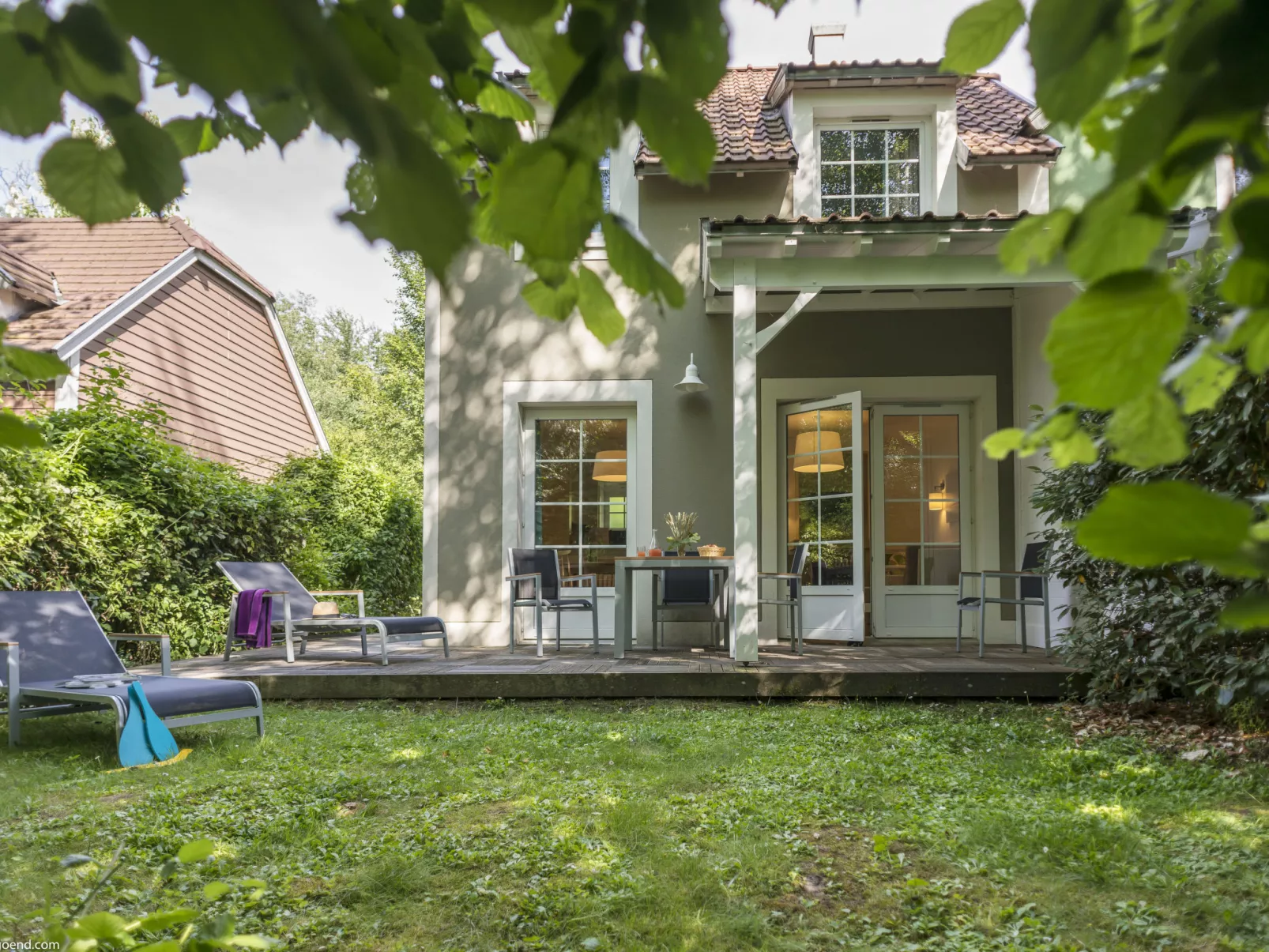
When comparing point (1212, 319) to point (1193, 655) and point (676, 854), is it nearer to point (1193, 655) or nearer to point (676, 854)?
point (1193, 655)

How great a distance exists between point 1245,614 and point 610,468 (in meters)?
7.44

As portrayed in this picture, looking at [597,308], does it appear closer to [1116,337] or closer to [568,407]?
[1116,337]

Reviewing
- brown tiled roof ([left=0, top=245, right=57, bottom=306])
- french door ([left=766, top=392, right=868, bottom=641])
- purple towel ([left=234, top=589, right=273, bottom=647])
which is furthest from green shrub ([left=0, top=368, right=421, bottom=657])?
french door ([left=766, top=392, right=868, bottom=641])

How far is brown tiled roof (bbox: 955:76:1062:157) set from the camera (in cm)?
730

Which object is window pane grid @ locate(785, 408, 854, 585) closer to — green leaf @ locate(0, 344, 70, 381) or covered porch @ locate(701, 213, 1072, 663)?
covered porch @ locate(701, 213, 1072, 663)

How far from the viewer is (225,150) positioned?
852 mm

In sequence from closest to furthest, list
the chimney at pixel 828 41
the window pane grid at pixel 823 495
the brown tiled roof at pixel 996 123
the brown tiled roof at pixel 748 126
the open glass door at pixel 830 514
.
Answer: the open glass door at pixel 830 514, the window pane grid at pixel 823 495, the brown tiled roof at pixel 996 123, the brown tiled roof at pixel 748 126, the chimney at pixel 828 41

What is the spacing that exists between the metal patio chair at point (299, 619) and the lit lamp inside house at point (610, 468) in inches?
75.3

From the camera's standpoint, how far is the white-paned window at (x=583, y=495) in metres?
7.69

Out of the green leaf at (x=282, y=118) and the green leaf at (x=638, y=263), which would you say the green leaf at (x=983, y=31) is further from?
the green leaf at (x=282, y=118)

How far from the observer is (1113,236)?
1.46 feet

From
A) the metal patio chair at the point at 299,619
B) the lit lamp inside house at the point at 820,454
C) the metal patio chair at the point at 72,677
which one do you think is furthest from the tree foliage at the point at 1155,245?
the lit lamp inside house at the point at 820,454

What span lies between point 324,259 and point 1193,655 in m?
33.5

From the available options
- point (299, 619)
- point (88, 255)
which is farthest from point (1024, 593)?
point (88, 255)
